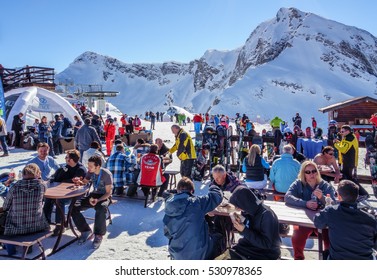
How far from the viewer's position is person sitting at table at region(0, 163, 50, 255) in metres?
3.27

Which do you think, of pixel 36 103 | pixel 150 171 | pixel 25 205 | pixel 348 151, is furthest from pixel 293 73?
pixel 25 205

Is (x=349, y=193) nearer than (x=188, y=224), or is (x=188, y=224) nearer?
(x=349, y=193)

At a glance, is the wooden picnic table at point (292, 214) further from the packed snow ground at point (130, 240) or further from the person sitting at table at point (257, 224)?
the packed snow ground at point (130, 240)

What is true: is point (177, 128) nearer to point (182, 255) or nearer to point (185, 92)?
point (182, 255)

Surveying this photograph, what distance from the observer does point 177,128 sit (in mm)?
6371

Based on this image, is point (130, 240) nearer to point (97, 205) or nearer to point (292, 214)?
point (97, 205)

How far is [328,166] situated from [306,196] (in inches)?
104

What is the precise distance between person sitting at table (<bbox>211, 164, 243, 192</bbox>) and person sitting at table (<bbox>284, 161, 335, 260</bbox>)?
819mm

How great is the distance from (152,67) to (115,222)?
421 feet

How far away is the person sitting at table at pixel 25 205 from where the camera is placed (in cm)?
327

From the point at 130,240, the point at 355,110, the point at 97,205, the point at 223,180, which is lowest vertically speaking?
the point at 130,240

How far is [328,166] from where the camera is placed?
5.80 meters

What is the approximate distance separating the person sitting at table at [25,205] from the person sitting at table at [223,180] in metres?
2.14

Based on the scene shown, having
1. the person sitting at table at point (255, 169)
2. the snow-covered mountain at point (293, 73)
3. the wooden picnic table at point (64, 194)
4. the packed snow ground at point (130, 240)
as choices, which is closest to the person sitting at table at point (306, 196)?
the packed snow ground at point (130, 240)
